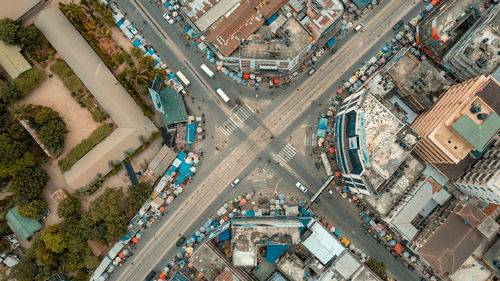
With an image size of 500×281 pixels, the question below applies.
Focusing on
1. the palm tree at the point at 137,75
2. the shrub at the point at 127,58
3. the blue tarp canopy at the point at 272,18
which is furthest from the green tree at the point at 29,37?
the blue tarp canopy at the point at 272,18

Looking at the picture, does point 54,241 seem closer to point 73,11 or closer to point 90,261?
point 90,261

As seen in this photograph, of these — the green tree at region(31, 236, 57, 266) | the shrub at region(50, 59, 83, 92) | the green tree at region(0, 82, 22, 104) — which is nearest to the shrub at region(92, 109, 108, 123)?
the shrub at region(50, 59, 83, 92)

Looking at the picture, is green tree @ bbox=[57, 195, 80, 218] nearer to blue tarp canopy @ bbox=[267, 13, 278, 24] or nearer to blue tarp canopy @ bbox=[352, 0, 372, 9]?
blue tarp canopy @ bbox=[267, 13, 278, 24]

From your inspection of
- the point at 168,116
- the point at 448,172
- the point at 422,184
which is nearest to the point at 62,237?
the point at 168,116

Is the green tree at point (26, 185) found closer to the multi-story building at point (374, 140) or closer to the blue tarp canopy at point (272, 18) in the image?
the blue tarp canopy at point (272, 18)

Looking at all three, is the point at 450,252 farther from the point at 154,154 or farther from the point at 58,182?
the point at 58,182

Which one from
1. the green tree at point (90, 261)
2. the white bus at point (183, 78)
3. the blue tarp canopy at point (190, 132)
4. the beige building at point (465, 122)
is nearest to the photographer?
the beige building at point (465, 122)
